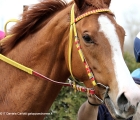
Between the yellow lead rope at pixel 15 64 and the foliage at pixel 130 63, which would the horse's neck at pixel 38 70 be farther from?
the foliage at pixel 130 63

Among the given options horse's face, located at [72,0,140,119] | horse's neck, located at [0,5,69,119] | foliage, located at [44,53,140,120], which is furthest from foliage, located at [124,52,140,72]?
horse's face, located at [72,0,140,119]

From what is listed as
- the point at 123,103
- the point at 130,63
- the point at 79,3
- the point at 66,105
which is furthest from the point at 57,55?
the point at 130,63

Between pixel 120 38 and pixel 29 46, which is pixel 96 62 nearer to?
pixel 120 38

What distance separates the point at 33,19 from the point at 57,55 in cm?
46

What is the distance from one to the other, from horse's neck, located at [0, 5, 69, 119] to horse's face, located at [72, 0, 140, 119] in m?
0.21

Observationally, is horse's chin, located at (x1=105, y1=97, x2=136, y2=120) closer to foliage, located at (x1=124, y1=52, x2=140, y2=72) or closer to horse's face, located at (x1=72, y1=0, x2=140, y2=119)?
horse's face, located at (x1=72, y1=0, x2=140, y2=119)

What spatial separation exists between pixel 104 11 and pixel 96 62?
18.7 inches

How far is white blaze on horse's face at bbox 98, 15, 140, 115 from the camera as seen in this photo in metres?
2.39

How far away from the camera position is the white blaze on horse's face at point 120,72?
239 centimetres

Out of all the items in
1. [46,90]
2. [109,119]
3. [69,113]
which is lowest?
[69,113]

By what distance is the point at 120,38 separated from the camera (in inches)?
106

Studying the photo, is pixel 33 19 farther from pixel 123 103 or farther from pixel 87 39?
pixel 123 103

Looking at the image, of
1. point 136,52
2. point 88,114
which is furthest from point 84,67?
point 136,52

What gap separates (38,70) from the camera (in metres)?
3.00
